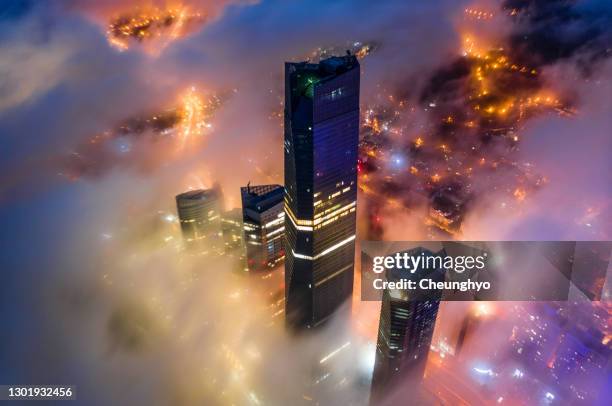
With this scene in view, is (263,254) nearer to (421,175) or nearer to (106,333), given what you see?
(106,333)

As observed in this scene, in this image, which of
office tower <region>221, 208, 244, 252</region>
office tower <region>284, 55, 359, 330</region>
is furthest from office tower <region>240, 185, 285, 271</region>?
office tower <region>284, 55, 359, 330</region>

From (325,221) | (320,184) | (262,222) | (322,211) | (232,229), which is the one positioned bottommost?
(232,229)

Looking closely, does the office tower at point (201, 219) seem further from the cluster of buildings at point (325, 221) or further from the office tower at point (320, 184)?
the office tower at point (320, 184)

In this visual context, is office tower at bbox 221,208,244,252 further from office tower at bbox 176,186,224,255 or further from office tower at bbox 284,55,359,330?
office tower at bbox 284,55,359,330

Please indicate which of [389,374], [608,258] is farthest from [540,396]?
[389,374]

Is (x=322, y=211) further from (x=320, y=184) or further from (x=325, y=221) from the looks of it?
(x=320, y=184)

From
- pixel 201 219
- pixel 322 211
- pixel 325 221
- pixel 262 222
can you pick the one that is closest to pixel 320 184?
pixel 322 211
